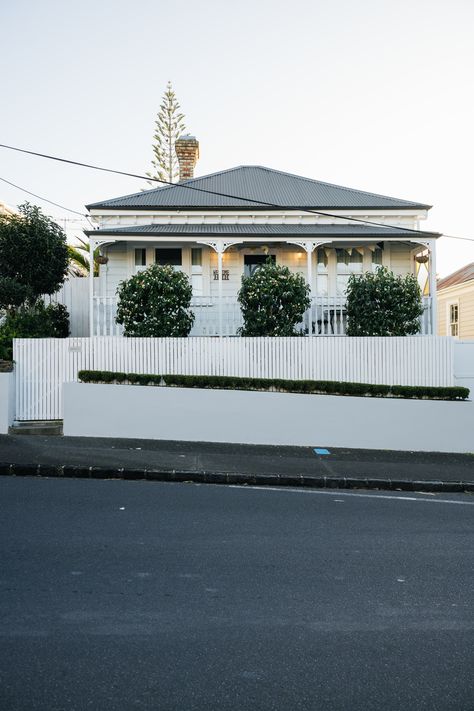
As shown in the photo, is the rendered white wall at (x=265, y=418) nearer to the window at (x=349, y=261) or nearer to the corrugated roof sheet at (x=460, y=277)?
the window at (x=349, y=261)

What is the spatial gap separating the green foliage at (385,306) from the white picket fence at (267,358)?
205cm

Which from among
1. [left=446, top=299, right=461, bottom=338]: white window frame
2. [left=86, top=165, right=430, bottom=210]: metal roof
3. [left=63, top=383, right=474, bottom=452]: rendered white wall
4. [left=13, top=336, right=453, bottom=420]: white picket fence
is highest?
[left=86, top=165, right=430, bottom=210]: metal roof

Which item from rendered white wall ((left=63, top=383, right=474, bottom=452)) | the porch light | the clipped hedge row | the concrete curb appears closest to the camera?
the concrete curb

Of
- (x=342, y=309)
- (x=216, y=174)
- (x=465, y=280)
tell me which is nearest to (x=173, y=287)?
(x=342, y=309)

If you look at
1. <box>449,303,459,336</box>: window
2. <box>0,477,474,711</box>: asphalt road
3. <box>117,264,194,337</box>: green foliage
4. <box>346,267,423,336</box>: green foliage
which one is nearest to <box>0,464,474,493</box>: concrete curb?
<box>0,477,474,711</box>: asphalt road

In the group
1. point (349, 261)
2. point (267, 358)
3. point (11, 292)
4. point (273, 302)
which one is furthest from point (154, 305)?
point (349, 261)

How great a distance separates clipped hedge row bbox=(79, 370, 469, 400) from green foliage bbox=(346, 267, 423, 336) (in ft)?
10.1

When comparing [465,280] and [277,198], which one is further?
[465,280]

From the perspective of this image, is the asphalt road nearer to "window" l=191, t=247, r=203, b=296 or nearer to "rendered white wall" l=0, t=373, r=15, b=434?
"rendered white wall" l=0, t=373, r=15, b=434

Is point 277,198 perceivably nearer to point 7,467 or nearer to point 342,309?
point 342,309

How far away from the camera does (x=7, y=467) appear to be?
10320 millimetres

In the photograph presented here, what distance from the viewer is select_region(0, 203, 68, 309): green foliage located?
18203mm

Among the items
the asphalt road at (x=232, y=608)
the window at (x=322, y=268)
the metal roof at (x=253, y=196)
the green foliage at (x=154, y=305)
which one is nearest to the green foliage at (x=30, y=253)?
the metal roof at (x=253, y=196)

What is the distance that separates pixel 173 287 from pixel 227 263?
5.25 metres
